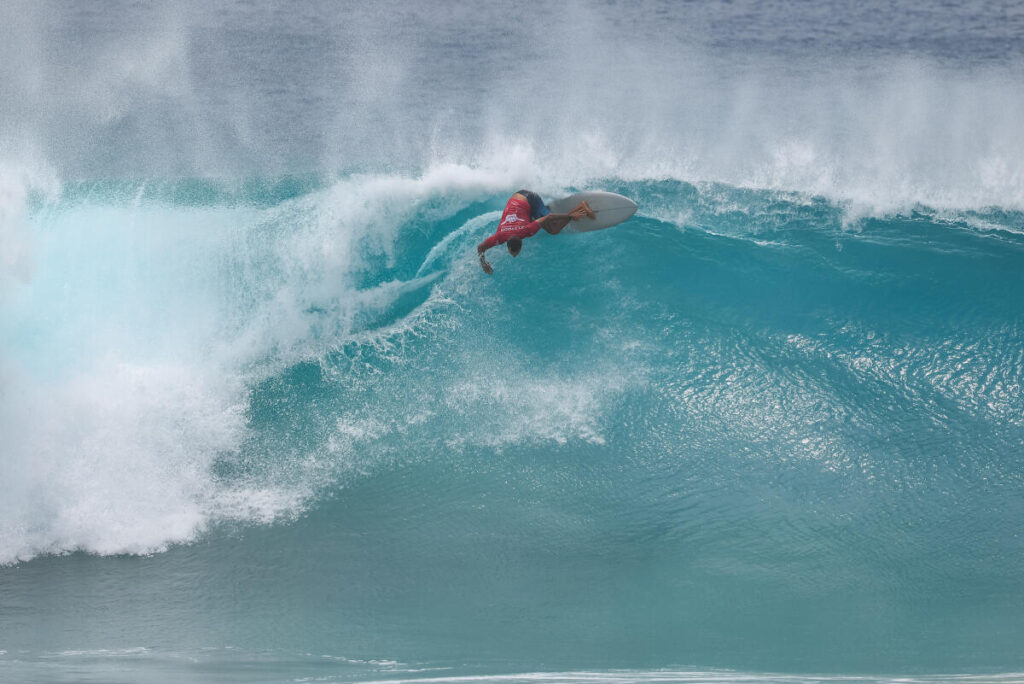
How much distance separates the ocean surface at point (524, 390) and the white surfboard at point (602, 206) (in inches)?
16.1

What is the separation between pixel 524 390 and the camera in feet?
20.4

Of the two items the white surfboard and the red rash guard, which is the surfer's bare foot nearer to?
the white surfboard

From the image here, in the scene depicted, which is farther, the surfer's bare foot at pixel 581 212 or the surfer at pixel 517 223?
the surfer's bare foot at pixel 581 212

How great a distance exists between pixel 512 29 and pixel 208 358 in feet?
19.5

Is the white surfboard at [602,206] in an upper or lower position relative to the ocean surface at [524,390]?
upper

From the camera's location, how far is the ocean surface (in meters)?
4.99

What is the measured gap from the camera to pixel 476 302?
22.1 feet

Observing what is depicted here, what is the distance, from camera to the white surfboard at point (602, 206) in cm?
656

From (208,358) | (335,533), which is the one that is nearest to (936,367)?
(335,533)

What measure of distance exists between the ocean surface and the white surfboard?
0.41 meters

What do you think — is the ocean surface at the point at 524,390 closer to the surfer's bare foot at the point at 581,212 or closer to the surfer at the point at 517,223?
the surfer's bare foot at the point at 581,212

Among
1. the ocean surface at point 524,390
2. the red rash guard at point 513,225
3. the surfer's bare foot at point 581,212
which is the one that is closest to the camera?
the ocean surface at point 524,390

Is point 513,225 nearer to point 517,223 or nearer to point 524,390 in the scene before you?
point 517,223

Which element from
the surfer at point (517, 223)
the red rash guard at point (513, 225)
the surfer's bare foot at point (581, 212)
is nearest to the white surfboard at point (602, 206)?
the surfer's bare foot at point (581, 212)
